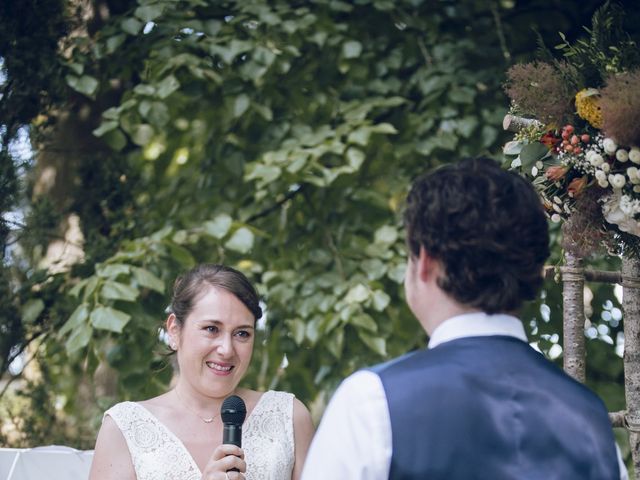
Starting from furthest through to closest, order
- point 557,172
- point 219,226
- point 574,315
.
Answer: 1. point 219,226
2. point 574,315
3. point 557,172

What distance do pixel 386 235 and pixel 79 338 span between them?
130 centimetres

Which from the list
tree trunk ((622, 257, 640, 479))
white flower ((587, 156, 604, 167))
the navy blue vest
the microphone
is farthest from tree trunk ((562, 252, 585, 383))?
the navy blue vest

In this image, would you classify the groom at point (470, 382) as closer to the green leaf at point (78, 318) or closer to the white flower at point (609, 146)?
the white flower at point (609, 146)

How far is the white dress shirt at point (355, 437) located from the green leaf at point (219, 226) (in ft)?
7.71

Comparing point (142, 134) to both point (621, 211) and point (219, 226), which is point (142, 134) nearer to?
point (219, 226)

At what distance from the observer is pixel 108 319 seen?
3504mm

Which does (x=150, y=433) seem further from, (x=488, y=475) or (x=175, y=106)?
(x=175, y=106)

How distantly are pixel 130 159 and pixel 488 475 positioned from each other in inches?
131

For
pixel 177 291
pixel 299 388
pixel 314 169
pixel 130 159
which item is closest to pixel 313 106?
pixel 314 169

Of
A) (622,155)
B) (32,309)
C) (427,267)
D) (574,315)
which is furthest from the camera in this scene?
(32,309)

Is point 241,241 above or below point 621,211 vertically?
below

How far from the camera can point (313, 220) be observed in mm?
4203

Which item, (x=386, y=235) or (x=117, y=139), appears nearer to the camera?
(x=386, y=235)

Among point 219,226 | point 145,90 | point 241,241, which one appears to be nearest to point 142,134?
point 145,90
